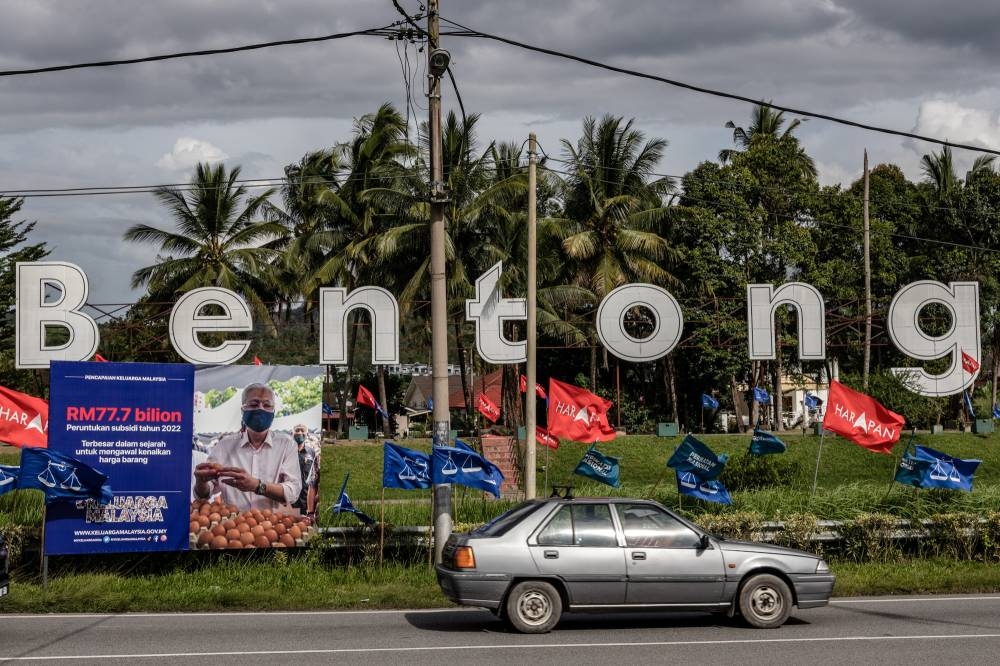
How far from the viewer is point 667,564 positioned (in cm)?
1216

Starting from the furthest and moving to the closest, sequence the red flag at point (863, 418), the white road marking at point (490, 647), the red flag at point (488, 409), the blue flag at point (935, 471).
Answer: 1. the red flag at point (488, 409)
2. the red flag at point (863, 418)
3. the blue flag at point (935, 471)
4. the white road marking at point (490, 647)

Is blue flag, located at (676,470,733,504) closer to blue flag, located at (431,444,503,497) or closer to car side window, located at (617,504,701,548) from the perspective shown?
blue flag, located at (431,444,503,497)

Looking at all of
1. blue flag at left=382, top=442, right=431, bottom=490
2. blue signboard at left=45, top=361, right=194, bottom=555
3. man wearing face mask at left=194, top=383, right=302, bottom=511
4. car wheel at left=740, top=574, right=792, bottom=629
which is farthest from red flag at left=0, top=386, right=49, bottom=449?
car wheel at left=740, top=574, right=792, bottom=629

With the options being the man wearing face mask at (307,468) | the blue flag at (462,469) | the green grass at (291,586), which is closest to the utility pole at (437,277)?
the blue flag at (462,469)

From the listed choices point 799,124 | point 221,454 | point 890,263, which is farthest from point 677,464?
point 799,124

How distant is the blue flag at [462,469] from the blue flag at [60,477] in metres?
4.66

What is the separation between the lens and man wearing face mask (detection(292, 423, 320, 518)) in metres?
16.7

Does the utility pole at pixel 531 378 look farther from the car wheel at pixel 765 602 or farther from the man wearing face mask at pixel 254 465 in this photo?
the car wheel at pixel 765 602

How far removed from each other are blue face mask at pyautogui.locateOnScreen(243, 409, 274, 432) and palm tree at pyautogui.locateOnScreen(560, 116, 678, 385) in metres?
30.3

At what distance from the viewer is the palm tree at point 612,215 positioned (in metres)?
46.7

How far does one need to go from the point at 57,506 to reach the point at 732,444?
97.1 ft

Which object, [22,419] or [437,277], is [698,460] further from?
[22,419]

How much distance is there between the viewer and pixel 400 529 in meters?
16.9

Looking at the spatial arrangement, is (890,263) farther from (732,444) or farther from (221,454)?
(221,454)
